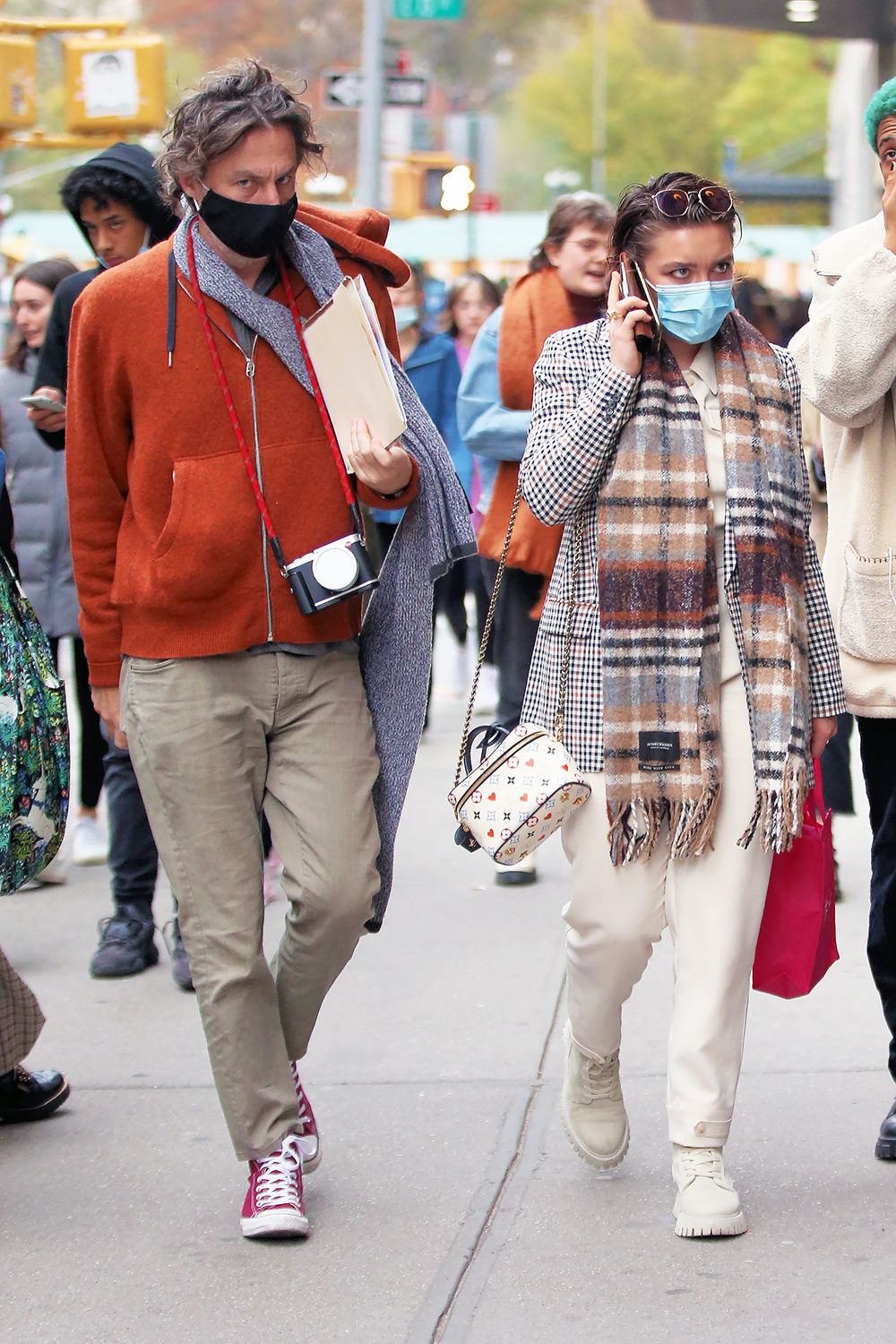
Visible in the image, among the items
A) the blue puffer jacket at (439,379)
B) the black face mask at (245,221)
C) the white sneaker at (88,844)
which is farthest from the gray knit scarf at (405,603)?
the blue puffer jacket at (439,379)

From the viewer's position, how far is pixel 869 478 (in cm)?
361

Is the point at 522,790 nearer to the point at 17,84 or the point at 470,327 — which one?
the point at 470,327

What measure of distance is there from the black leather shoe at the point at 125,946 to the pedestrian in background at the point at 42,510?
3.49 feet

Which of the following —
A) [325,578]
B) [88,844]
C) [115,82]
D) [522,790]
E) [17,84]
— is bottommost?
[88,844]

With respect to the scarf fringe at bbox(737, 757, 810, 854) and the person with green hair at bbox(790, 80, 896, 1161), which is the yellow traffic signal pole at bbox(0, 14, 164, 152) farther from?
the scarf fringe at bbox(737, 757, 810, 854)

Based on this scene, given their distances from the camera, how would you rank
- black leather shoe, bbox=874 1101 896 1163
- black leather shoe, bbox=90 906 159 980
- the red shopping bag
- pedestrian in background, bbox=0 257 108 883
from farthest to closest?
pedestrian in background, bbox=0 257 108 883 → black leather shoe, bbox=90 906 159 980 → black leather shoe, bbox=874 1101 896 1163 → the red shopping bag

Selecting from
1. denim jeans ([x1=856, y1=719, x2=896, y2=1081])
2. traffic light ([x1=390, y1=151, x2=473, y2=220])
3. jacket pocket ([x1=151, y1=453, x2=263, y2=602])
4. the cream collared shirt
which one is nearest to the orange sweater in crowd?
jacket pocket ([x1=151, y1=453, x2=263, y2=602])

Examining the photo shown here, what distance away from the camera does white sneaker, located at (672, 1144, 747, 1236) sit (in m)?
3.35

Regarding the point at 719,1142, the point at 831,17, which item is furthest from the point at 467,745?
the point at 831,17

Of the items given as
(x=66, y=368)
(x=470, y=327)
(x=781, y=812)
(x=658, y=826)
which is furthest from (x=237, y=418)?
(x=470, y=327)

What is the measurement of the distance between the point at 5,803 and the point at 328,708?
80cm

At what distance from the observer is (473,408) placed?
607cm

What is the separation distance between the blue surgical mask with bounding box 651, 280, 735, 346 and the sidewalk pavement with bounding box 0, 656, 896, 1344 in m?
1.70

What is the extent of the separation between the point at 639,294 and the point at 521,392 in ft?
8.32
